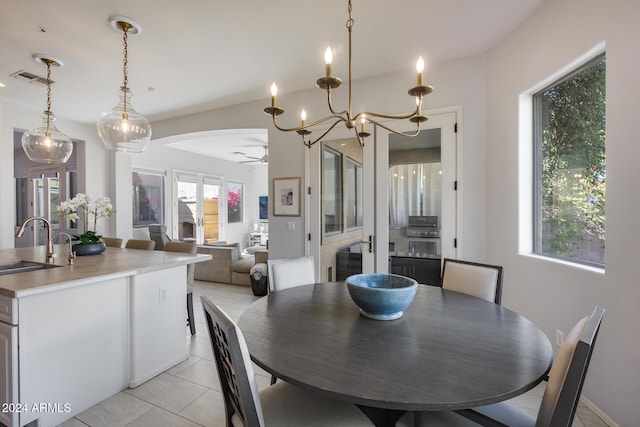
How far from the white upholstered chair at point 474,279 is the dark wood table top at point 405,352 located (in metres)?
0.31

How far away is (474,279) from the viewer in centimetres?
206

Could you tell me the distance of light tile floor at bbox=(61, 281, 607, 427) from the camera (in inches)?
72.2

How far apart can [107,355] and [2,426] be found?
60 cm

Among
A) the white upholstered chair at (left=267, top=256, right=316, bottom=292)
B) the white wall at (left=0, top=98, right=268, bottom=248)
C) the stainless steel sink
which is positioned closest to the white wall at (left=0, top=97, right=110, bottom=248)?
the white wall at (left=0, top=98, right=268, bottom=248)

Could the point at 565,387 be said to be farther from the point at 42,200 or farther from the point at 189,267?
the point at 42,200

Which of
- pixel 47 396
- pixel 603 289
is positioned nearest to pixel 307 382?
pixel 47 396

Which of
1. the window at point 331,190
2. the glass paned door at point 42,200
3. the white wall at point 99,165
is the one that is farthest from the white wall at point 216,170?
the window at point 331,190

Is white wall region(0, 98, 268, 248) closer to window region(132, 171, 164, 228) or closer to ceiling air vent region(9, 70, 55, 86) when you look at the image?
A: window region(132, 171, 164, 228)

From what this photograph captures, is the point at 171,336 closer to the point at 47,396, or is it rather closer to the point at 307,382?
the point at 47,396

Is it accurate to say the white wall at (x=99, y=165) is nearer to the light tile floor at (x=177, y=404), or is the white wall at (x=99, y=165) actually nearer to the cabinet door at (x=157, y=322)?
the cabinet door at (x=157, y=322)

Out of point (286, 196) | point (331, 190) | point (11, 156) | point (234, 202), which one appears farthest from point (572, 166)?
point (234, 202)

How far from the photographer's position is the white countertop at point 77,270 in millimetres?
1655

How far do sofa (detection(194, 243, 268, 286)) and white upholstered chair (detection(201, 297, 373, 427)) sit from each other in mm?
3661

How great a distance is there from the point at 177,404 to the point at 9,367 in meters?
0.94
